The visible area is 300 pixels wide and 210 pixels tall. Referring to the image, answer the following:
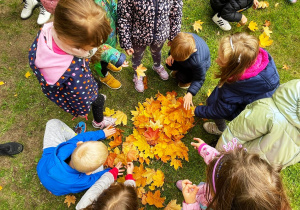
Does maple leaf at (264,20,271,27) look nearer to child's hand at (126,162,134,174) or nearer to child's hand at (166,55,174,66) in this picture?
child's hand at (166,55,174,66)

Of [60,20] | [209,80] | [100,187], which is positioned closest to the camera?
[60,20]

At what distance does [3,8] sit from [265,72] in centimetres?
392

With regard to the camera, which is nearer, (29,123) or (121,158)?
(121,158)

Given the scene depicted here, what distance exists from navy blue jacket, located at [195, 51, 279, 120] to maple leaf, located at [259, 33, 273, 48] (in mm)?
1869

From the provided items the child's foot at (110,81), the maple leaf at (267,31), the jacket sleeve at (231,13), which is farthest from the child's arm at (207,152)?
the maple leaf at (267,31)

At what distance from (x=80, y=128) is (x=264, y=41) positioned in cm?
328

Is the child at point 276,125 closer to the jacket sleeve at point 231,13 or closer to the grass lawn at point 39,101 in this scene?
the grass lawn at point 39,101

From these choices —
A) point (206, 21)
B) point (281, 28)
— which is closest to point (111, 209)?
point (206, 21)

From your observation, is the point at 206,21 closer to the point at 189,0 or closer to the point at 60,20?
the point at 189,0

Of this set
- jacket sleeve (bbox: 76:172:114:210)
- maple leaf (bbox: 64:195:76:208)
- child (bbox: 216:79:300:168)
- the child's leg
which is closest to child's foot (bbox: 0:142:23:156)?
the child's leg

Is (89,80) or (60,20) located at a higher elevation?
(60,20)

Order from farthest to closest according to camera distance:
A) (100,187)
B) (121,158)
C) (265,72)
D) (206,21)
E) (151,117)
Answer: (206,21) < (151,117) < (121,158) < (100,187) < (265,72)

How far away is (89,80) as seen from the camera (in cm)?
196

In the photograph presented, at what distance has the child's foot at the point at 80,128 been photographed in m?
2.87
